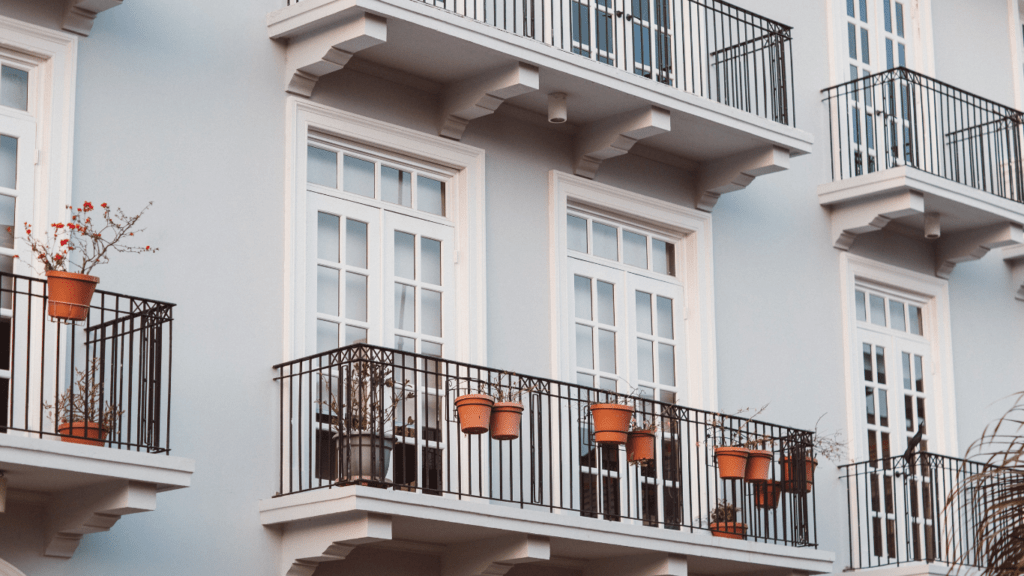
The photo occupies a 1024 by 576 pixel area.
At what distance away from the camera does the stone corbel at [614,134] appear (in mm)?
12875

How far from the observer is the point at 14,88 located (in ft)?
33.6

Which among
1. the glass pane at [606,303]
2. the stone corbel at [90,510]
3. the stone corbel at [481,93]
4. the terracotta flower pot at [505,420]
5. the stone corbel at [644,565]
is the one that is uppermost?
the stone corbel at [481,93]

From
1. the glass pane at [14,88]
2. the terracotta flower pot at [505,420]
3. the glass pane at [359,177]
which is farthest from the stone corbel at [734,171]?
the glass pane at [14,88]

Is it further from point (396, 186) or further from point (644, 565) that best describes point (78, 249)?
point (644, 565)

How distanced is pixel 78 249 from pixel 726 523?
601cm

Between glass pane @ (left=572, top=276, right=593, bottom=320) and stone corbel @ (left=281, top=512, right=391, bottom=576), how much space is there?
3.44 meters

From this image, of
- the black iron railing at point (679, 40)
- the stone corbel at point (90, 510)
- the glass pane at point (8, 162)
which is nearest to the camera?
the stone corbel at point (90, 510)

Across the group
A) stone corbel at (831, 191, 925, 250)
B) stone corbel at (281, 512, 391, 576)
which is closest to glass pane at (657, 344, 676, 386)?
stone corbel at (831, 191, 925, 250)

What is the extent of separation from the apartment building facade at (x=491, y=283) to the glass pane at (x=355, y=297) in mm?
41

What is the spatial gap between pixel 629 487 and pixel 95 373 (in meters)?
4.72

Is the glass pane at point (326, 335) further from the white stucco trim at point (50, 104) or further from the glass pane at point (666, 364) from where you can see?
the glass pane at point (666, 364)

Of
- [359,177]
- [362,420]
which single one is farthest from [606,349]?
[362,420]

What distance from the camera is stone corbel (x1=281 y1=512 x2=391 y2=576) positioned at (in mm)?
10148

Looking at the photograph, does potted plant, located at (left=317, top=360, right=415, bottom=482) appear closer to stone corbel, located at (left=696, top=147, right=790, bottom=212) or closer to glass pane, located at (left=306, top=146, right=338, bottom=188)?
glass pane, located at (left=306, top=146, right=338, bottom=188)
